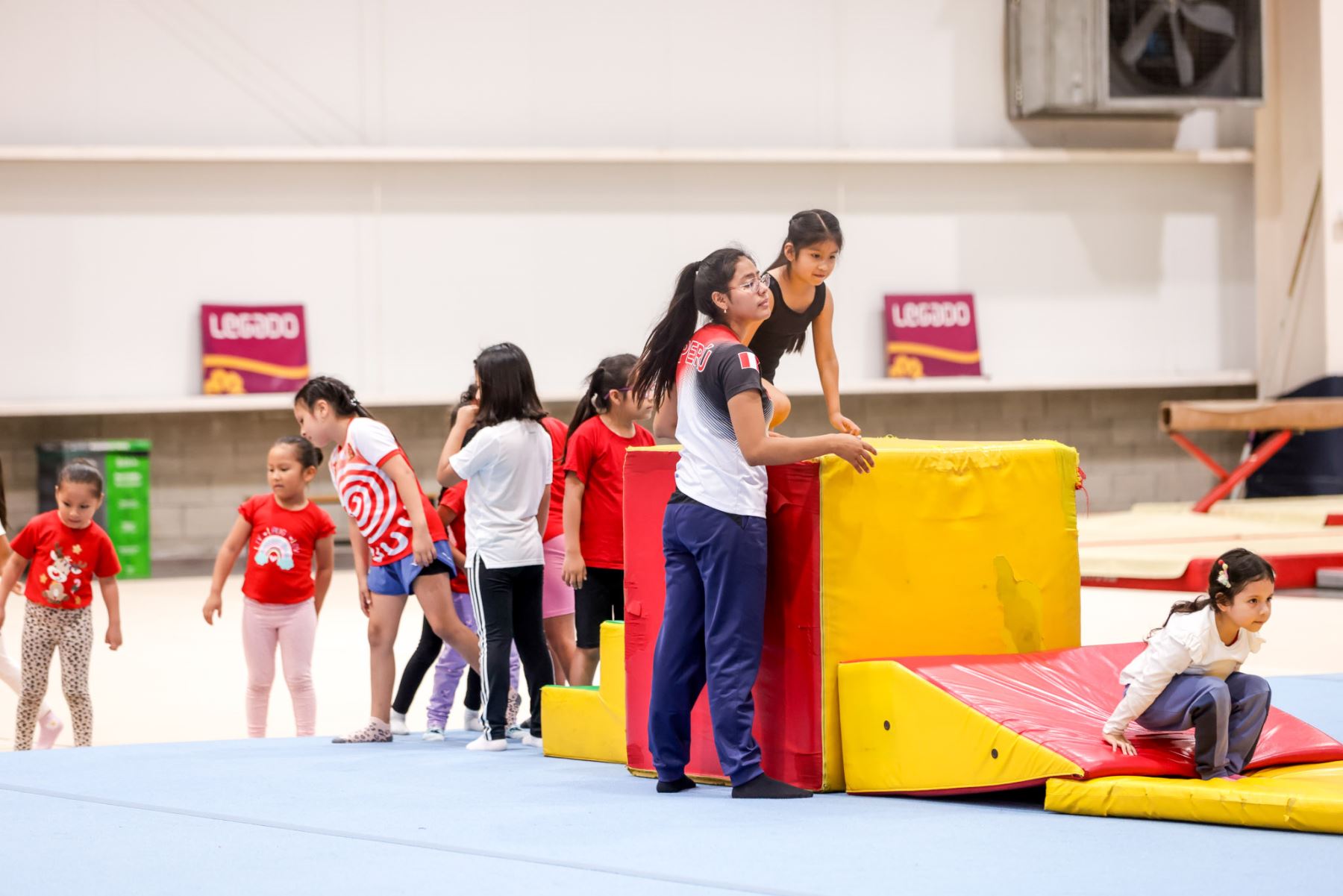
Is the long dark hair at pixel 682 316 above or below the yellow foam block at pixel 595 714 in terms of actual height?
above

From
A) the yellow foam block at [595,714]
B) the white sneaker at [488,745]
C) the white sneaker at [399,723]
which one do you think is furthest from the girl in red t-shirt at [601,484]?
the white sneaker at [399,723]

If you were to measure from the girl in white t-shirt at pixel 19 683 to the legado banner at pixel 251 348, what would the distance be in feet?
21.5

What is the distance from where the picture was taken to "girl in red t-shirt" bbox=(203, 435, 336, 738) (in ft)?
16.8

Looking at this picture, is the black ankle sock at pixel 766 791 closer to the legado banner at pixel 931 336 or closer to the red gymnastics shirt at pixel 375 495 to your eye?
the red gymnastics shirt at pixel 375 495

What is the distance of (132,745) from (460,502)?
1.38 m

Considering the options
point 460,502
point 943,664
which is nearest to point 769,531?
point 943,664

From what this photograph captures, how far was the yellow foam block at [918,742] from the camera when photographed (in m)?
3.37

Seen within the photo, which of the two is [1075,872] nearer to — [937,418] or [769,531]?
[769,531]

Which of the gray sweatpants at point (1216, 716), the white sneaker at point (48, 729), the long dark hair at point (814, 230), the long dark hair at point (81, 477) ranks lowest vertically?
the white sneaker at point (48, 729)

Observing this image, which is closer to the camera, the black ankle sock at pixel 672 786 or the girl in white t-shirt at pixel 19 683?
the black ankle sock at pixel 672 786

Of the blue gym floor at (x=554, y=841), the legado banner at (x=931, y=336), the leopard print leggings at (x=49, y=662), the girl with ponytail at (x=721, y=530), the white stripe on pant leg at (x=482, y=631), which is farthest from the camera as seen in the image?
the legado banner at (x=931, y=336)

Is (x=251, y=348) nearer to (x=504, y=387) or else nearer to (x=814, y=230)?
(x=504, y=387)

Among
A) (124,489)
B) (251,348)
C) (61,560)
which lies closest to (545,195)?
(251,348)

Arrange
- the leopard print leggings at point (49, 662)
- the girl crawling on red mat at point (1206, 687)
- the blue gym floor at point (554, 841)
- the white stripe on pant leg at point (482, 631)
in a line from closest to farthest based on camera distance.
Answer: the blue gym floor at point (554, 841) → the girl crawling on red mat at point (1206, 687) → the white stripe on pant leg at point (482, 631) → the leopard print leggings at point (49, 662)
